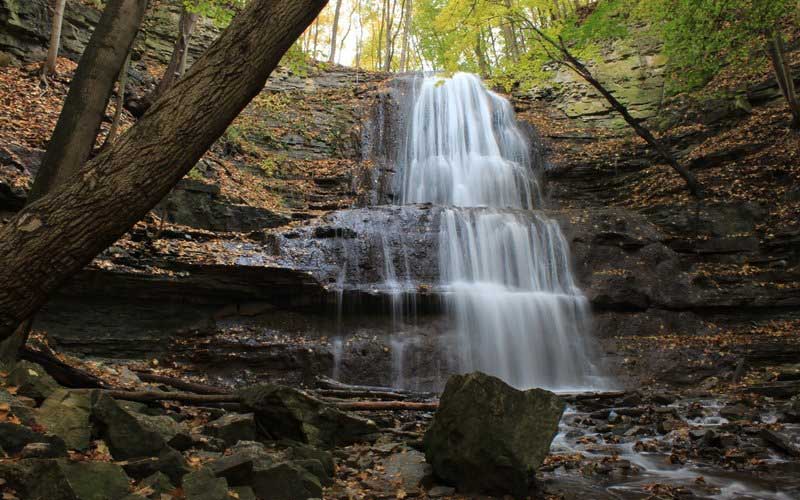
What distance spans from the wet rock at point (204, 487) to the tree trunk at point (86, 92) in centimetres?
295

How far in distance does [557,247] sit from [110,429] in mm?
9963

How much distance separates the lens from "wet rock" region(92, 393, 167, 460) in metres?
→ 3.56

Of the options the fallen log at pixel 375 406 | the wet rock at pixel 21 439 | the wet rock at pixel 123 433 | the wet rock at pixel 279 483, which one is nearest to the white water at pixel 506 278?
the fallen log at pixel 375 406

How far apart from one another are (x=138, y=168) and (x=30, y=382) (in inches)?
88.9

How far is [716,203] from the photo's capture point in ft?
39.5

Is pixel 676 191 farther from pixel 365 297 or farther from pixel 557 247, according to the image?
pixel 365 297

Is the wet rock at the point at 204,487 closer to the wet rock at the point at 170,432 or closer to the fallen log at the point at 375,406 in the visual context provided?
A: the wet rock at the point at 170,432

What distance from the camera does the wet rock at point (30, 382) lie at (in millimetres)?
3863

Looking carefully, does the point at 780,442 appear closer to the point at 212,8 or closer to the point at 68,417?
the point at 68,417

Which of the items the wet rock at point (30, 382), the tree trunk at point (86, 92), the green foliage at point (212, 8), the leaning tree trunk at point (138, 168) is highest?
the green foliage at point (212, 8)

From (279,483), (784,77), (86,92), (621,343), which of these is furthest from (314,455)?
(784,77)

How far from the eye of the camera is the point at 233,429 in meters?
4.79

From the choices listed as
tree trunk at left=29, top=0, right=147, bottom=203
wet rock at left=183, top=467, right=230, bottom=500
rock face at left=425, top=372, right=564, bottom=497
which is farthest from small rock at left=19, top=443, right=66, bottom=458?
rock face at left=425, top=372, right=564, bottom=497

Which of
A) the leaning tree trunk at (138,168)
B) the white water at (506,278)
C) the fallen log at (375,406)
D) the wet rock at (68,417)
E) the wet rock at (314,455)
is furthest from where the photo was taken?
the white water at (506,278)
